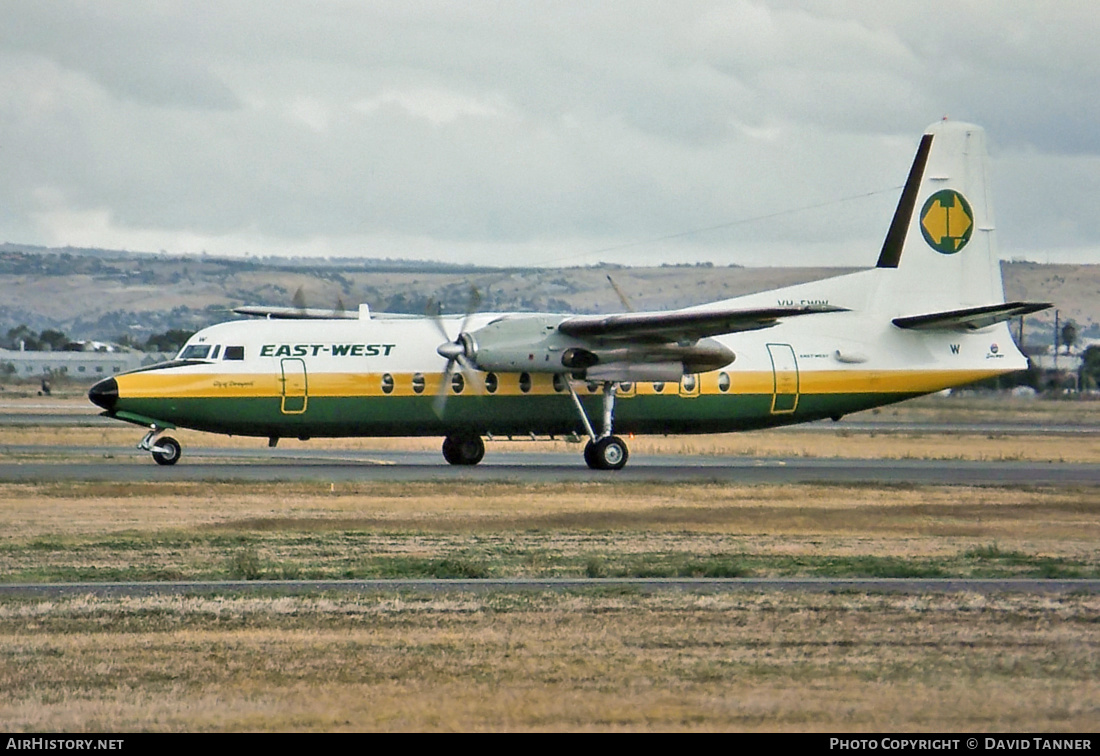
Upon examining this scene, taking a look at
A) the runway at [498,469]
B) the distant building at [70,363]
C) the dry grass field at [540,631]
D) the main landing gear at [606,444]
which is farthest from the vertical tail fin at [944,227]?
the distant building at [70,363]

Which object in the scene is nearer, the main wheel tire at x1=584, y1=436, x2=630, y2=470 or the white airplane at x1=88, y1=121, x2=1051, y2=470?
the white airplane at x1=88, y1=121, x2=1051, y2=470

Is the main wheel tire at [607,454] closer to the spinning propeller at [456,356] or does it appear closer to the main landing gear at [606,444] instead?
the main landing gear at [606,444]

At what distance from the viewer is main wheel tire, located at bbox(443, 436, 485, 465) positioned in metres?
36.2

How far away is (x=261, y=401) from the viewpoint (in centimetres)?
3256

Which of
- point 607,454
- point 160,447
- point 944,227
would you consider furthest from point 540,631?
point 944,227

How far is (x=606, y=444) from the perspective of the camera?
34156 millimetres

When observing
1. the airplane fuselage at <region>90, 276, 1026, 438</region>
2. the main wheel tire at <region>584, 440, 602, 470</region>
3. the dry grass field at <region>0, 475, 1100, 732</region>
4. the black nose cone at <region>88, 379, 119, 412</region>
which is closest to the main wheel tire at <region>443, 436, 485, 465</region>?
the airplane fuselage at <region>90, 276, 1026, 438</region>

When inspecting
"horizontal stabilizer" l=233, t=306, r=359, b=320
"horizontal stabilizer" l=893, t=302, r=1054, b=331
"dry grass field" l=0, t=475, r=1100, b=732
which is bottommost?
"dry grass field" l=0, t=475, r=1100, b=732

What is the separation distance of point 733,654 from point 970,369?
2573 cm

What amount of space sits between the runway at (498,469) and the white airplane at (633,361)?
106cm

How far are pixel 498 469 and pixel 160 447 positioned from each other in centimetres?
781

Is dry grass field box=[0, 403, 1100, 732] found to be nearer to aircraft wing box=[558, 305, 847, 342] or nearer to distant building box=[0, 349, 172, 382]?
aircraft wing box=[558, 305, 847, 342]

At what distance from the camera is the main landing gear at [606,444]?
34125 millimetres
